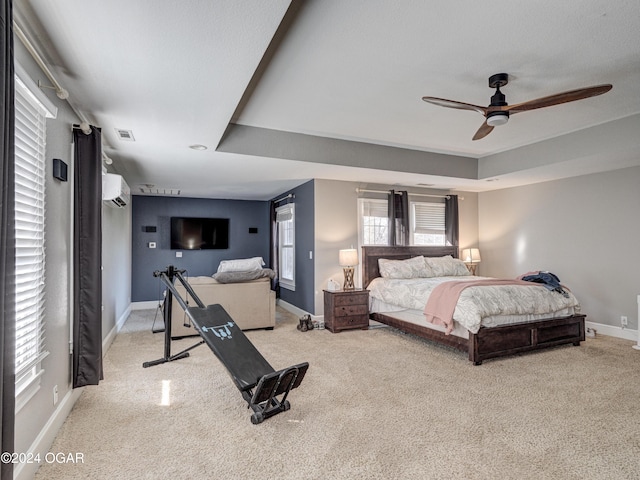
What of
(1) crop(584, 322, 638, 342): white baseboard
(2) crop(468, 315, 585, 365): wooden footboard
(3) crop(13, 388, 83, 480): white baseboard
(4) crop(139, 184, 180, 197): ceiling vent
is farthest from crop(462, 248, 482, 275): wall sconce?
(3) crop(13, 388, 83, 480): white baseboard

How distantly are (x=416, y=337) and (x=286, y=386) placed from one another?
2.75 metres

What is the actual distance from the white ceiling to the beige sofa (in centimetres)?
166

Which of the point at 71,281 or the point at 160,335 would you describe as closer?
the point at 71,281

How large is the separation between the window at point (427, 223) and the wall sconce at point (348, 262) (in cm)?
153

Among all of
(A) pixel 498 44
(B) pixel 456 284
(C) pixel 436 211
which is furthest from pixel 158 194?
(A) pixel 498 44

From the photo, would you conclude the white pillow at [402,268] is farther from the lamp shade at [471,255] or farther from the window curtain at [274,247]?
the window curtain at [274,247]

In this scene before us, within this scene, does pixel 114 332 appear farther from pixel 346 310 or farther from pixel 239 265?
pixel 346 310

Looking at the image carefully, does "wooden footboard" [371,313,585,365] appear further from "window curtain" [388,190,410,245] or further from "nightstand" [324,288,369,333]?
"window curtain" [388,190,410,245]

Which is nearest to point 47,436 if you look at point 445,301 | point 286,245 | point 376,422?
point 376,422

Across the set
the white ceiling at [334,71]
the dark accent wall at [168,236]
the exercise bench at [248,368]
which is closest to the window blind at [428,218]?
the white ceiling at [334,71]

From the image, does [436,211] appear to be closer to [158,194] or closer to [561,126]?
[561,126]

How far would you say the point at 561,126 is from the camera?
417 centimetres

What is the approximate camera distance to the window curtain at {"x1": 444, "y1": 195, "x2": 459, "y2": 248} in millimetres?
6621

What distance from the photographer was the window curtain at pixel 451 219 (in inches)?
261
